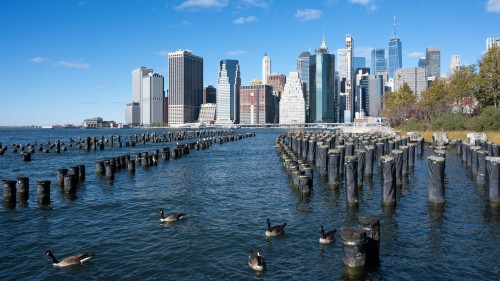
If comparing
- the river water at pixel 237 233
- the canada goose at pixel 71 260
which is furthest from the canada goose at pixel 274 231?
the canada goose at pixel 71 260

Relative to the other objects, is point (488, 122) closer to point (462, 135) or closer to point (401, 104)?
point (462, 135)

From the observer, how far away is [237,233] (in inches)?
741

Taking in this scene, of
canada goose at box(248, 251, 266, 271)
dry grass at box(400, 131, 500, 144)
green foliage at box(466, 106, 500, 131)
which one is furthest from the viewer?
green foliage at box(466, 106, 500, 131)

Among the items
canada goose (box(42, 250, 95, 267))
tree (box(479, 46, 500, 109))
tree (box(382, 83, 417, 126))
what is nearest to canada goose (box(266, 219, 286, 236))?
canada goose (box(42, 250, 95, 267))

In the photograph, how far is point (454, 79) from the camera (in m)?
89.0

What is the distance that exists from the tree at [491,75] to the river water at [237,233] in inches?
1875

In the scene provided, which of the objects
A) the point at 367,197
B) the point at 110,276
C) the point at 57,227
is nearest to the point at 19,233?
the point at 57,227

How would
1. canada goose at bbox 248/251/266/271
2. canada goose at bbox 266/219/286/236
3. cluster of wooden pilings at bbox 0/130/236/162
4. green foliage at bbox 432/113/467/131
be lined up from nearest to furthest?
canada goose at bbox 248/251/266/271 → canada goose at bbox 266/219/286/236 → green foliage at bbox 432/113/467/131 → cluster of wooden pilings at bbox 0/130/236/162

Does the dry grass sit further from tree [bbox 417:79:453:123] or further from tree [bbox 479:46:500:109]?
tree [bbox 417:79:453:123]

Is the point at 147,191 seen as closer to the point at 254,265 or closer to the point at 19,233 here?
the point at 19,233

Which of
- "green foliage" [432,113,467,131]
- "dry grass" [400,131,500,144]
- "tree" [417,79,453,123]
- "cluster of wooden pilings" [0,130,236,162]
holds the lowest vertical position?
"cluster of wooden pilings" [0,130,236,162]

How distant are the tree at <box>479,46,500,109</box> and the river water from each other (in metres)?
47.6

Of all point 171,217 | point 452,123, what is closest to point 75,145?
point 171,217

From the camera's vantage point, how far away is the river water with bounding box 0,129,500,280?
14211 millimetres
